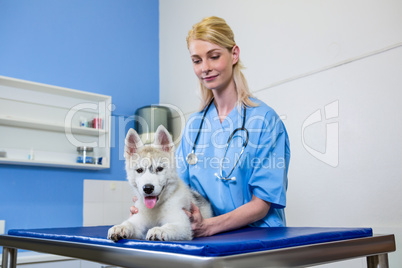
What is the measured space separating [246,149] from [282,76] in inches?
72.0

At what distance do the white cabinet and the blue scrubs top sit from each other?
2319mm

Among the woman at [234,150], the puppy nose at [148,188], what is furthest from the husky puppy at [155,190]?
the woman at [234,150]

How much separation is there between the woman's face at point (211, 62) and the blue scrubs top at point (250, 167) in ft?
0.48

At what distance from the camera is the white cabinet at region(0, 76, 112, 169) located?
328 cm

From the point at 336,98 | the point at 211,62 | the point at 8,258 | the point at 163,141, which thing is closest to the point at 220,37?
the point at 211,62

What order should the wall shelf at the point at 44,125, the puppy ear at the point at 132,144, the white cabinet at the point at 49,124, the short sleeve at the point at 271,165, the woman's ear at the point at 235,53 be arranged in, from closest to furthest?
the puppy ear at the point at 132,144, the short sleeve at the point at 271,165, the woman's ear at the point at 235,53, the wall shelf at the point at 44,125, the white cabinet at the point at 49,124

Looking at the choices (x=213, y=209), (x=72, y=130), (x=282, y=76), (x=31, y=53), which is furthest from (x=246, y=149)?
(x=31, y=53)

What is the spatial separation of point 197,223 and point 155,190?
0.17 m

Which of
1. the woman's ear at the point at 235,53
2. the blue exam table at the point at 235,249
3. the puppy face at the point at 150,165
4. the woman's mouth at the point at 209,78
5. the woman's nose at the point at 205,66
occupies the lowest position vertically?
the blue exam table at the point at 235,249

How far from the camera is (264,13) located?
3.26m

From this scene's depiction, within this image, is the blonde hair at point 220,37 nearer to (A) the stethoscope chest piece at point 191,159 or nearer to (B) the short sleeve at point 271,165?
(B) the short sleeve at point 271,165

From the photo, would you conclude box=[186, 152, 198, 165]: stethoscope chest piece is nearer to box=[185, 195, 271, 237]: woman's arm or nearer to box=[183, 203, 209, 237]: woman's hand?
box=[185, 195, 271, 237]: woman's arm

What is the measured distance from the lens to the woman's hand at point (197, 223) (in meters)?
1.01

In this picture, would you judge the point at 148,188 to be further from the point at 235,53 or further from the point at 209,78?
the point at 235,53
